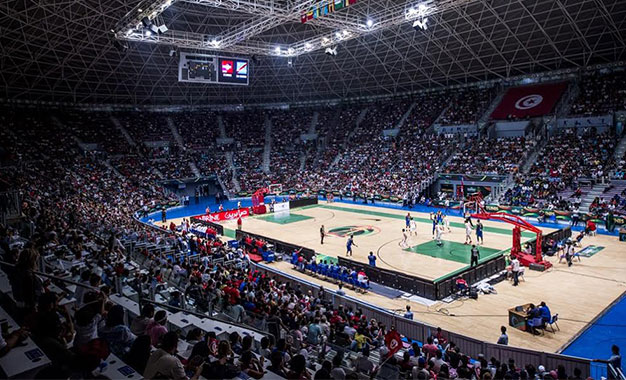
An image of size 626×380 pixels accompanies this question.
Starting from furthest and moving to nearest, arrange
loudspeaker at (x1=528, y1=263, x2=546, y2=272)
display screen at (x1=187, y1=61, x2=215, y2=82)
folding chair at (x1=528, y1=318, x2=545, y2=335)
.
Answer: display screen at (x1=187, y1=61, x2=215, y2=82), loudspeaker at (x1=528, y1=263, x2=546, y2=272), folding chair at (x1=528, y1=318, x2=545, y2=335)

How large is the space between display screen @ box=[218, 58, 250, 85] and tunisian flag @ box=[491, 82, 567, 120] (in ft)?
104

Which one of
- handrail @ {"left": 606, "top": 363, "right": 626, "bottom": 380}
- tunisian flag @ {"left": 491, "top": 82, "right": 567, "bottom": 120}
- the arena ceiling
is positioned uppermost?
the arena ceiling

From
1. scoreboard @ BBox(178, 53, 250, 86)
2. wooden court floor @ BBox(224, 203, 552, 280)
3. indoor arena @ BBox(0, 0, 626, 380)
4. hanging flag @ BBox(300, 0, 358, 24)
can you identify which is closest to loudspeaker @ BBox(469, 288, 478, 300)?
indoor arena @ BBox(0, 0, 626, 380)

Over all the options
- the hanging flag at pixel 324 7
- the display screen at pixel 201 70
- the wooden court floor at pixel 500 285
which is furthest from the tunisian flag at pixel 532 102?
the display screen at pixel 201 70

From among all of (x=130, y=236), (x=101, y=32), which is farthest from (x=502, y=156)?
(x=101, y=32)

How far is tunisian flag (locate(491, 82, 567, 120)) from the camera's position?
46.3m

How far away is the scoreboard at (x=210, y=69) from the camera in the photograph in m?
30.1

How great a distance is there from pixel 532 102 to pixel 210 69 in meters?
36.6

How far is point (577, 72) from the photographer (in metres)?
46.2

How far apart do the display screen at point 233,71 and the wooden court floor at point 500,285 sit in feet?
39.9

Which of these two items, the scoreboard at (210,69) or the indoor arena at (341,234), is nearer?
the indoor arena at (341,234)

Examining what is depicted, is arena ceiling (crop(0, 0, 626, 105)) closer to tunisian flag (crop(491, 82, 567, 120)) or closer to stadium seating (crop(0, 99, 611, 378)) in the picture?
tunisian flag (crop(491, 82, 567, 120))

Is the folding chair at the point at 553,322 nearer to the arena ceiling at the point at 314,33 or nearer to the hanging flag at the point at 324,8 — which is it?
the hanging flag at the point at 324,8

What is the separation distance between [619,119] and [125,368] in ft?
159
